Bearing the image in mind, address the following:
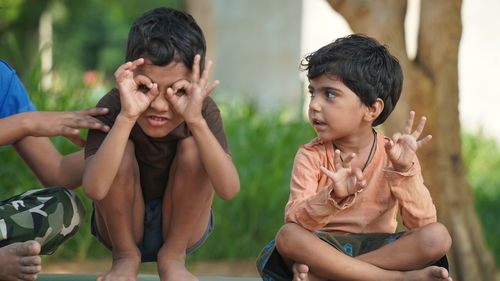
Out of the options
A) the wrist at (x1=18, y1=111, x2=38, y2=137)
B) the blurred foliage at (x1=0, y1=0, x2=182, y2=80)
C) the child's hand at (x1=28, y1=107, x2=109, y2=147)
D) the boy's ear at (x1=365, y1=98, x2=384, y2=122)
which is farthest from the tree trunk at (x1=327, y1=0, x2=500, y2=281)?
the blurred foliage at (x1=0, y1=0, x2=182, y2=80)

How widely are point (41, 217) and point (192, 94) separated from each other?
671mm

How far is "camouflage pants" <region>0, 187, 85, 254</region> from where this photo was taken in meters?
2.82

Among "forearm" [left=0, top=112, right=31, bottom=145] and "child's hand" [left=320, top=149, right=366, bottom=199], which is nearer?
"child's hand" [left=320, top=149, right=366, bottom=199]

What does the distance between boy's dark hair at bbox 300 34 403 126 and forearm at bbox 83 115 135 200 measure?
2.23 feet

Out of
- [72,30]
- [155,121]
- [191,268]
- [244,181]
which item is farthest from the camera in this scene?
[72,30]

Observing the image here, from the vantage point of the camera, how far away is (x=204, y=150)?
2781 mm

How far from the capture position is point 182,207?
115 inches

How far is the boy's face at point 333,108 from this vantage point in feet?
9.37

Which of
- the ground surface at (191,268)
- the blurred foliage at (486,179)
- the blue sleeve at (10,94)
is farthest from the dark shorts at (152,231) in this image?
the blurred foliage at (486,179)

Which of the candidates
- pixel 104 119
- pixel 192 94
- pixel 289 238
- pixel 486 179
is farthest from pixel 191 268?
pixel 486 179

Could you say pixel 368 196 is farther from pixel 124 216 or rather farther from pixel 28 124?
pixel 28 124

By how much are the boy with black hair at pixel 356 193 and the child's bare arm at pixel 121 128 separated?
0.58m

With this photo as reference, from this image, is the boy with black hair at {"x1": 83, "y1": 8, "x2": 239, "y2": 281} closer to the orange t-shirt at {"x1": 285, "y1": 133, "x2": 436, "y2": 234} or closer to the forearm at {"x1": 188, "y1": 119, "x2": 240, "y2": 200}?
the forearm at {"x1": 188, "y1": 119, "x2": 240, "y2": 200}

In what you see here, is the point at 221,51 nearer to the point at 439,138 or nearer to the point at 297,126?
the point at 297,126
